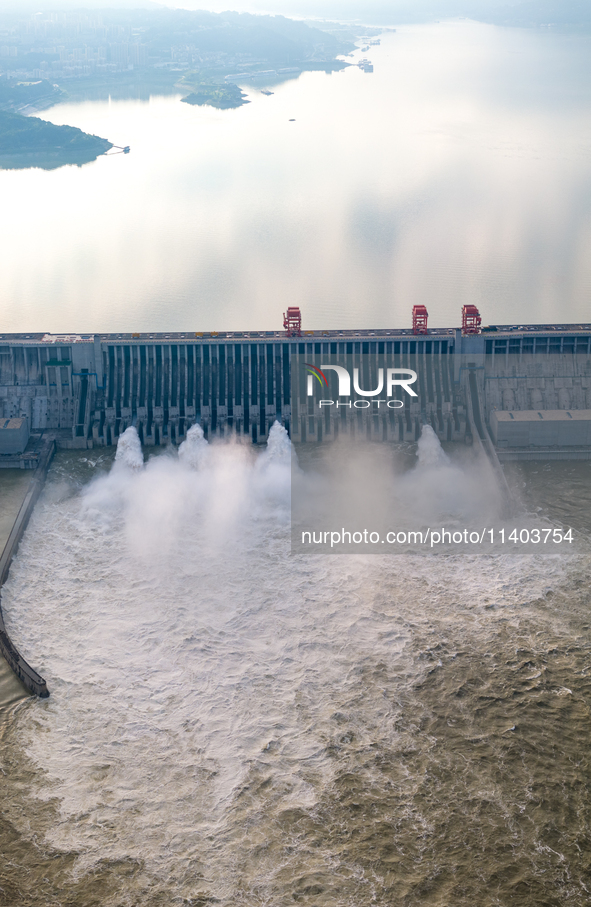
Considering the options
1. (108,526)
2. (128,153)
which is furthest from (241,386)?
(128,153)

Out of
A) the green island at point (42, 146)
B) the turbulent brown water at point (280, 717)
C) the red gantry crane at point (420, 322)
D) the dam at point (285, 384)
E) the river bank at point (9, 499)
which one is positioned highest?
the green island at point (42, 146)

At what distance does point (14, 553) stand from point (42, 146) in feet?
392

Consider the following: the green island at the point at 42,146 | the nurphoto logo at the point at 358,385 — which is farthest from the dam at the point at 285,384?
the green island at the point at 42,146

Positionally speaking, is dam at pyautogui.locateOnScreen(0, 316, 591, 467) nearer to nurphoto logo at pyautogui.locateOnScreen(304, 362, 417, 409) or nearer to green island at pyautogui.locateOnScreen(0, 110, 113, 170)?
nurphoto logo at pyautogui.locateOnScreen(304, 362, 417, 409)

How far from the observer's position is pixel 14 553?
1689 inches

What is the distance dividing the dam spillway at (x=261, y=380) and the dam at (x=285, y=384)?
0.23 ft

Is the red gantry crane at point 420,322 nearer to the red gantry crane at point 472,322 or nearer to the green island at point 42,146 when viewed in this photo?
the red gantry crane at point 472,322

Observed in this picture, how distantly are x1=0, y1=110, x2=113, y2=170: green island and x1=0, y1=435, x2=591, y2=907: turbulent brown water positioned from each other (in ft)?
364

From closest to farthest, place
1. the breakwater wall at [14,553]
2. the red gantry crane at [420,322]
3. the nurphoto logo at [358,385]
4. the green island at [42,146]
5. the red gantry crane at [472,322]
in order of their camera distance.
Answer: the breakwater wall at [14,553]
the nurphoto logo at [358,385]
the red gantry crane at [472,322]
the red gantry crane at [420,322]
the green island at [42,146]

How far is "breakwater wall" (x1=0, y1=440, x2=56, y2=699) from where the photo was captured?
34906 millimetres

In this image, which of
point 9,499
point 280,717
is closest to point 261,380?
point 9,499

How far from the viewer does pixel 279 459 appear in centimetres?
5072

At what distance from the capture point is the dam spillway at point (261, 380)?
5369 cm

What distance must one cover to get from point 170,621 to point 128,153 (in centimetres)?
12563
